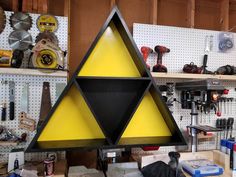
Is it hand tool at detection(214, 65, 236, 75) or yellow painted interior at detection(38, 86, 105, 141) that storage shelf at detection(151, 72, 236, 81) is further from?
yellow painted interior at detection(38, 86, 105, 141)

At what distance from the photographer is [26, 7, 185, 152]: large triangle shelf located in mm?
966

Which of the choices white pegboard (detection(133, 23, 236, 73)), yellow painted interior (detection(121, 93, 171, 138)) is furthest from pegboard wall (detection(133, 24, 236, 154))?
yellow painted interior (detection(121, 93, 171, 138))

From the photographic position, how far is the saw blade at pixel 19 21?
5.25ft

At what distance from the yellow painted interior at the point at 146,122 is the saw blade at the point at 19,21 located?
122cm

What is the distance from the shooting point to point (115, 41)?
3.39 feet

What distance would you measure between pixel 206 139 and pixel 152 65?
38.7 inches

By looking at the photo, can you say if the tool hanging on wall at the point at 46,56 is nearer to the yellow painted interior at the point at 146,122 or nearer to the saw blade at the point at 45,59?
the saw blade at the point at 45,59

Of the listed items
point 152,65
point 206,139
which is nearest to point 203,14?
point 152,65

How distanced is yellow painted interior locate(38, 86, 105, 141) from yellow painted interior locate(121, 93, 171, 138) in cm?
17

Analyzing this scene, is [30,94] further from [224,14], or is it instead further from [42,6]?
[224,14]

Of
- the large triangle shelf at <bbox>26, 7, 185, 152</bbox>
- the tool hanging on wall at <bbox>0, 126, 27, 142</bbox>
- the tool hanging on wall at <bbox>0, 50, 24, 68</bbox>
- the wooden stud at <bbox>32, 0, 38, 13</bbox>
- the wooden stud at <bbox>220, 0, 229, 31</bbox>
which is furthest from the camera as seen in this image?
the wooden stud at <bbox>220, 0, 229, 31</bbox>

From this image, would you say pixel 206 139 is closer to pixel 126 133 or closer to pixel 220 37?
pixel 220 37

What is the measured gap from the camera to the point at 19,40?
1590 mm

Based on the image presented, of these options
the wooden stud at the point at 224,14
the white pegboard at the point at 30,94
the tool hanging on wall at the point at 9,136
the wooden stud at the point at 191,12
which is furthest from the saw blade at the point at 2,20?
the wooden stud at the point at 224,14
